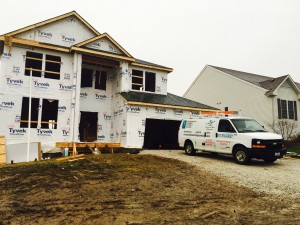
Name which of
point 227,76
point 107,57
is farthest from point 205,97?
point 107,57

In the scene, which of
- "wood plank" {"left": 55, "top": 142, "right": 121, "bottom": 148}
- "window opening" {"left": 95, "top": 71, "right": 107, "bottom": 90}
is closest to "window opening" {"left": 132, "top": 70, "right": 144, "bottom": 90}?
"window opening" {"left": 95, "top": 71, "right": 107, "bottom": 90}

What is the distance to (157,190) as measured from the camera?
6.93 m

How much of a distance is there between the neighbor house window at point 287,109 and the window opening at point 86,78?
61.8 feet

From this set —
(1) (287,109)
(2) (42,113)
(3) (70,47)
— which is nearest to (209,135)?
(2) (42,113)

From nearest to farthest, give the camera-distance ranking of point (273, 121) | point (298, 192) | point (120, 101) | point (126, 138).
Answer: point (298, 192) < point (126, 138) < point (120, 101) < point (273, 121)

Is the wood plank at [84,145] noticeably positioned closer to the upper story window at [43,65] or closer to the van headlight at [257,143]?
the upper story window at [43,65]

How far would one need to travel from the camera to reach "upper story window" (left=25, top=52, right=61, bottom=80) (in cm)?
1656

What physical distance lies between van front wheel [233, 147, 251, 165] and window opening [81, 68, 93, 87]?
1172 cm

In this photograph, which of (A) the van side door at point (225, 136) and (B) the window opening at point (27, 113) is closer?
(A) the van side door at point (225, 136)

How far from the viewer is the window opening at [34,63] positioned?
54.1ft

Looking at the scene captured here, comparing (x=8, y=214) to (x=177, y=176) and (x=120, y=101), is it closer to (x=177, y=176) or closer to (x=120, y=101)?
(x=177, y=176)

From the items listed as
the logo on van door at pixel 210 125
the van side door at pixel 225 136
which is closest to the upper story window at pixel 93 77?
the logo on van door at pixel 210 125

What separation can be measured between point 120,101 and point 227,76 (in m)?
15.9

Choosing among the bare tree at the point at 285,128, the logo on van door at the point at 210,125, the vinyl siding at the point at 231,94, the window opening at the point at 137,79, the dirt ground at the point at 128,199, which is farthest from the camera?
the vinyl siding at the point at 231,94
